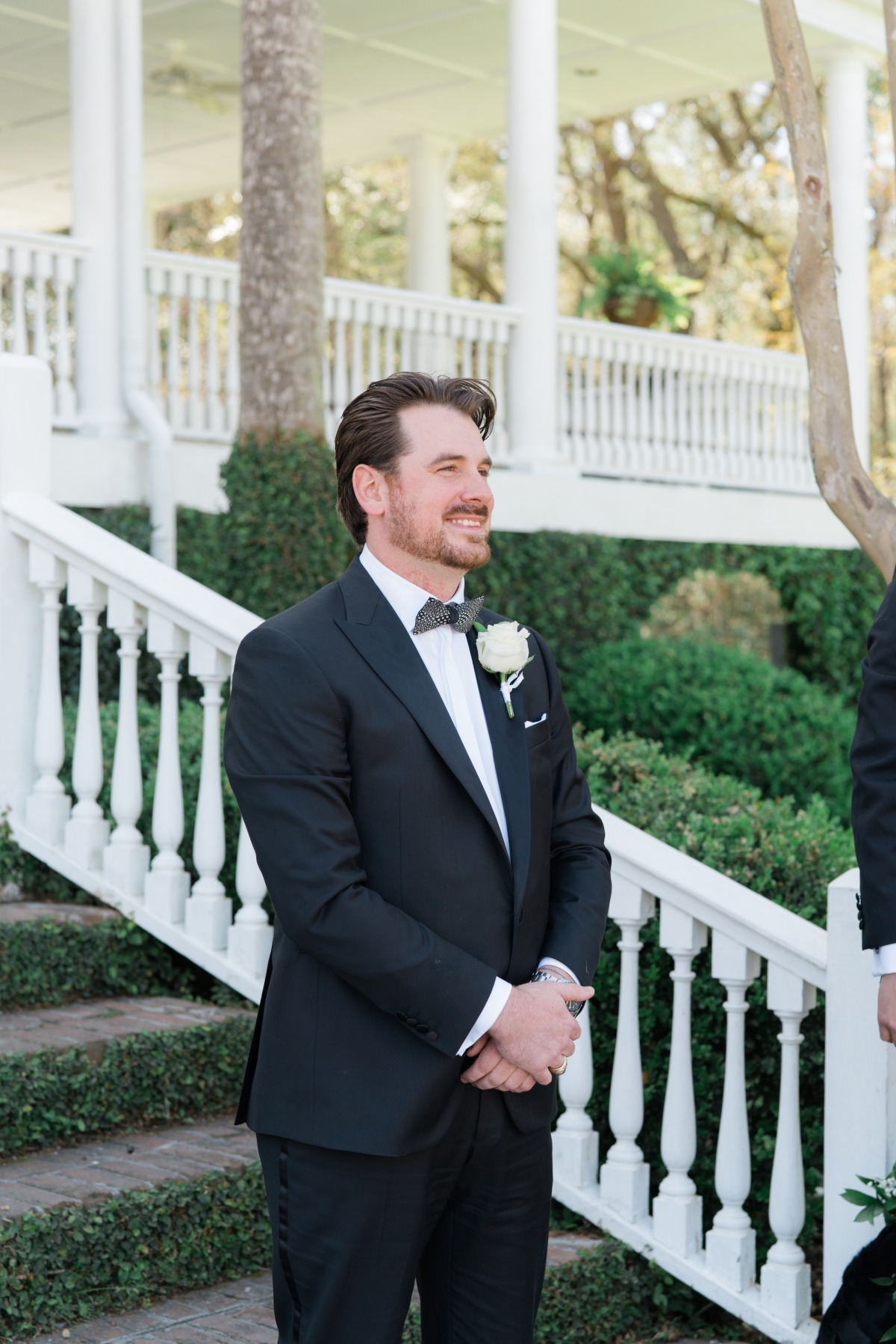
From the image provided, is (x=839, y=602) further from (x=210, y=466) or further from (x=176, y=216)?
(x=176, y=216)

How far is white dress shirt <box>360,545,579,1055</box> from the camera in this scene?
2.43 m

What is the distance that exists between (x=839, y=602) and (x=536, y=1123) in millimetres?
9606

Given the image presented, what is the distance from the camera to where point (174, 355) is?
353 inches

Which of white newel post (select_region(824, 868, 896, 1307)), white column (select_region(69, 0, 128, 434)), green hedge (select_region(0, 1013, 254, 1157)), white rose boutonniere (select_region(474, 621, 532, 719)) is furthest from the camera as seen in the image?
white column (select_region(69, 0, 128, 434))

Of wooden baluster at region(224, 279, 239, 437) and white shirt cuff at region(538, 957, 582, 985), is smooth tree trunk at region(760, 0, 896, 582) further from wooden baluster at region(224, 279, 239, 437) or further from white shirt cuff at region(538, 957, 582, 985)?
wooden baluster at region(224, 279, 239, 437)

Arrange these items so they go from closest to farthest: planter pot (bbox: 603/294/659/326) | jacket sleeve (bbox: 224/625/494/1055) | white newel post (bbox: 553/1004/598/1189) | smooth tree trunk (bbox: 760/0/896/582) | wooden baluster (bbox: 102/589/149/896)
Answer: jacket sleeve (bbox: 224/625/494/1055), white newel post (bbox: 553/1004/598/1189), smooth tree trunk (bbox: 760/0/896/582), wooden baluster (bbox: 102/589/149/896), planter pot (bbox: 603/294/659/326)

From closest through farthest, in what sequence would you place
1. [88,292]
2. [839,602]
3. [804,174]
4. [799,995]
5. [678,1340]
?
[799,995]
[678,1340]
[804,174]
[88,292]
[839,602]

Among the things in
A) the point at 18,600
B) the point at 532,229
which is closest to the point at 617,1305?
the point at 18,600

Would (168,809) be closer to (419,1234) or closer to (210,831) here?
(210,831)

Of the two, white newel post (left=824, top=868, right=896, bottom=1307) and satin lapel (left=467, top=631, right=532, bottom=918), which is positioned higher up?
satin lapel (left=467, top=631, right=532, bottom=918)

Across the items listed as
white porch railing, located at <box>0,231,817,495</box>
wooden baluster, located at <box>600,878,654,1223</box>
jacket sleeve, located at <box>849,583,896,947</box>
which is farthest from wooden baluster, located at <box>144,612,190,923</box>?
white porch railing, located at <box>0,231,817,495</box>

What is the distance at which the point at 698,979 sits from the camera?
13.2 ft

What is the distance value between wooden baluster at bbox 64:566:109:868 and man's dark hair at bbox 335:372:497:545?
7.34 feet

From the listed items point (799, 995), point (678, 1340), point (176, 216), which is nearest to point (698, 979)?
point (799, 995)
